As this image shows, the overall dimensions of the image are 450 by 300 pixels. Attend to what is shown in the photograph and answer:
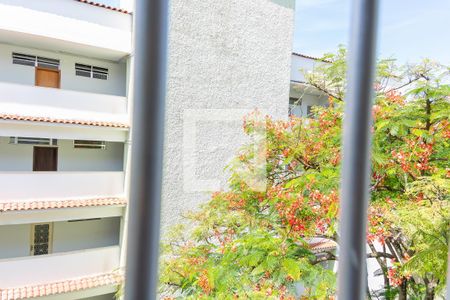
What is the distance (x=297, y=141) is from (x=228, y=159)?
20.5 inches

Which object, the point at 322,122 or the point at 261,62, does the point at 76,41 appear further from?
the point at 322,122

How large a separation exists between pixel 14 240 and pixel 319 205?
230 centimetres

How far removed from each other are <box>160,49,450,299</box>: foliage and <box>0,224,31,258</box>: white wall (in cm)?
140

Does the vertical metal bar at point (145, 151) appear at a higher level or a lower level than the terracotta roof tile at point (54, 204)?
higher

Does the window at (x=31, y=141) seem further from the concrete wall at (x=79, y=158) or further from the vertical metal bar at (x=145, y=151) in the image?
the vertical metal bar at (x=145, y=151)

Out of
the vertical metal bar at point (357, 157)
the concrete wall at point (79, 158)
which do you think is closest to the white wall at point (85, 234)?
the concrete wall at point (79, 158)

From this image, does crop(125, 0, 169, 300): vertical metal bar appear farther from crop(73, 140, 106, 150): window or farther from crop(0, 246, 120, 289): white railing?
crop(73, 140, 106, 150): window

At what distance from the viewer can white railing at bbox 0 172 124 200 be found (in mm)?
2457

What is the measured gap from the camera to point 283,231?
69.1 inches

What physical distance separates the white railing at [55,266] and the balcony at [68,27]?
1543 millimetres

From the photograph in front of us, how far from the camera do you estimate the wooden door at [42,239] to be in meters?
2.68

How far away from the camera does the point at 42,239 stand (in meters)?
2.70

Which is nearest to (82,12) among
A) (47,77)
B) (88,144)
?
(47,77)

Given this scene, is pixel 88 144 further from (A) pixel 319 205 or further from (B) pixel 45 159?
(A) pixel 319 205
